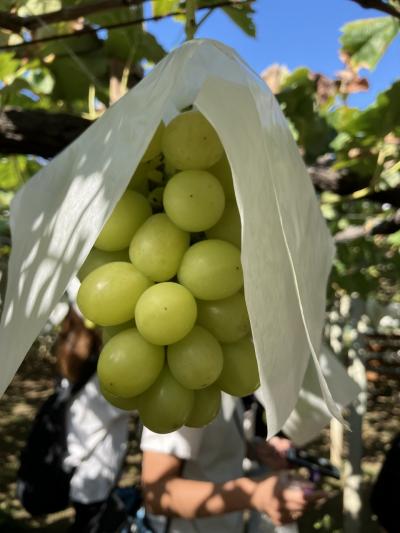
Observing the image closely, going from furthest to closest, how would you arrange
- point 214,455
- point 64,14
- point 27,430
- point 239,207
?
point 27,430, point 214,455, point 64,14, point 239,207

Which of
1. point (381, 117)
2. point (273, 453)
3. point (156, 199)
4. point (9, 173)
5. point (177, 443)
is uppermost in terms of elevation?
point (9, 173)

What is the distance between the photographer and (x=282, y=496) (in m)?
1.13

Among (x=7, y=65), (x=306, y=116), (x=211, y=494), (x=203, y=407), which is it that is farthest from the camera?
(x=306, y=116)

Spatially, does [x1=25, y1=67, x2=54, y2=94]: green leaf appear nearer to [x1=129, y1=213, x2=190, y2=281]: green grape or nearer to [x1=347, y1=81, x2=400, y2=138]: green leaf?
[x1=347, y1=81, x2=400, y2=138]: green leaf

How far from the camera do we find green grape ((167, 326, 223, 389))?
45cm

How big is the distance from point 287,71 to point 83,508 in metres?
2.18

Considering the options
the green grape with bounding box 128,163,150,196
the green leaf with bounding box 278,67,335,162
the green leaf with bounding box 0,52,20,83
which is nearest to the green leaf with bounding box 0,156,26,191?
the green leaf with bounding box 0,52,20,83

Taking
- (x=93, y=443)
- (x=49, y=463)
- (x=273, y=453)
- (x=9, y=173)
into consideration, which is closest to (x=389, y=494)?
(x=273, y=453)

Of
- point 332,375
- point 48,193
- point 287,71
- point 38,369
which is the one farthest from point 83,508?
point 38,369

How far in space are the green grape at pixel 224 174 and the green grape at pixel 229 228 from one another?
0.06 ft

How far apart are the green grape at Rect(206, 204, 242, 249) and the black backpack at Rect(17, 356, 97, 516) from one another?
42.7 inches

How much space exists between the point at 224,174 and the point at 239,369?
8.1 inches

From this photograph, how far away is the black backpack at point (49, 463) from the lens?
150 cm

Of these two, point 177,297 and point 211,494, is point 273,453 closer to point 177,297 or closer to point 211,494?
point 211,494
